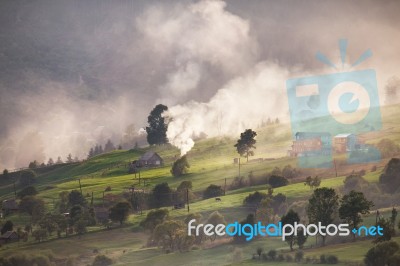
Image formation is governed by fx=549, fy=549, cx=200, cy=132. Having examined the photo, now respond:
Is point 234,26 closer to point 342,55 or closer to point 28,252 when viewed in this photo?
point 342,55

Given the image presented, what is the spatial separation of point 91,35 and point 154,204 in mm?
57399

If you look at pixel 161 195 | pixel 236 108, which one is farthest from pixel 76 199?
pixel 236 108

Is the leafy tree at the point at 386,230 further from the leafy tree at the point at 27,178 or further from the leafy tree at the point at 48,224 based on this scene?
the leafy tree at the point at 27,178

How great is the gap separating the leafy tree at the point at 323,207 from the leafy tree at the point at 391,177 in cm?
773

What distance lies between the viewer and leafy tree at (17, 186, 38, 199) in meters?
69.1

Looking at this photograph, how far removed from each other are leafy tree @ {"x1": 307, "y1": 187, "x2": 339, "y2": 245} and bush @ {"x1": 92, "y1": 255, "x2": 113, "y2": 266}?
18675 mm

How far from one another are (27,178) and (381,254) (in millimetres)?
50761

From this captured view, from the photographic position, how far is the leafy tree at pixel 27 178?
74331 millimetres

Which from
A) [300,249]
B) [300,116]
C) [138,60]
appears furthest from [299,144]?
[138,60]

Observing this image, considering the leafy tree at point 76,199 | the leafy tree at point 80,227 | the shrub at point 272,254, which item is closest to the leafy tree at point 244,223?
the shrub at point 272,254

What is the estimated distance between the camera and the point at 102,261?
4956cm

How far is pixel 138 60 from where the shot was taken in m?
111

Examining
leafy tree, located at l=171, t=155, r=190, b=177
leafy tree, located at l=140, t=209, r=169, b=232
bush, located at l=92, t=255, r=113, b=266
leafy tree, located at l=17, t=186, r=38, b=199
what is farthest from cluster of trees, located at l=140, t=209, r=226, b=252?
leafy tree, located at l=17, t=186, r=38, b=199

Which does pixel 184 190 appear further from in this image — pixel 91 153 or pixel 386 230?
pixel 91 153
